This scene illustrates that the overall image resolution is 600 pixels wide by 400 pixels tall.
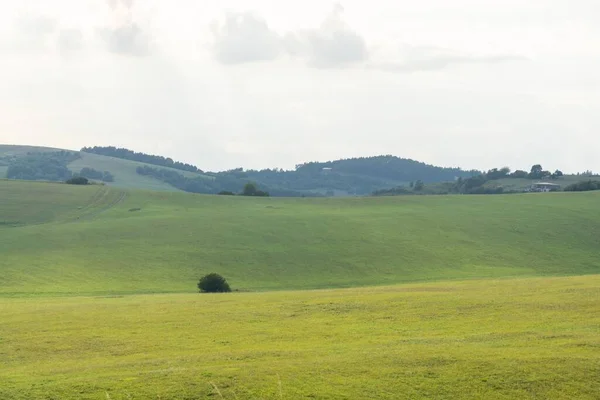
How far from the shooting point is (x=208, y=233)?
79.5 m

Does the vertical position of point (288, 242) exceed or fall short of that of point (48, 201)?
it falls short

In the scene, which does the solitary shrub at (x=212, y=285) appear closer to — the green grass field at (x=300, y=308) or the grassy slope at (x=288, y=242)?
the green grass field at (x=300, y=308)

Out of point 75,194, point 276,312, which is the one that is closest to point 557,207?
point 75,194

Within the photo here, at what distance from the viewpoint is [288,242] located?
251 ft

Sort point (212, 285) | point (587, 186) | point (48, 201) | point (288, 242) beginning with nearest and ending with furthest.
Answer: point (212, 285), point (288, 242), point (48, 201), point (587, 186)

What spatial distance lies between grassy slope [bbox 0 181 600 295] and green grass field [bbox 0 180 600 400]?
26 centimetres

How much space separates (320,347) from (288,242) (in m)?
49.1

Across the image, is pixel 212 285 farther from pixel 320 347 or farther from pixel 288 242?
pixel 320 347

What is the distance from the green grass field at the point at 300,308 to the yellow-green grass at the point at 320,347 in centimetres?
7

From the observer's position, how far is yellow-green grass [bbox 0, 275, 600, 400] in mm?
22219

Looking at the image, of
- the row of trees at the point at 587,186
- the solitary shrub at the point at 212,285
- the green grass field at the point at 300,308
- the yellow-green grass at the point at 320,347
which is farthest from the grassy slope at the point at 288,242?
the row of trees at the point at 587,186

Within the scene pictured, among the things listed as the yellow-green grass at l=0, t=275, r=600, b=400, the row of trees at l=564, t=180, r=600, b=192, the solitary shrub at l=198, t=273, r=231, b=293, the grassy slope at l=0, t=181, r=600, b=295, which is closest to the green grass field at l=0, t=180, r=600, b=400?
the yellow-green grass at l=0, t=275, r=600, b=400

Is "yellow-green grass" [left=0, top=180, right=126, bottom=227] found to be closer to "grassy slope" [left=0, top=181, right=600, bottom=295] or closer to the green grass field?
"grassy slope" [left=0, top=181, right=600, bottom=295]

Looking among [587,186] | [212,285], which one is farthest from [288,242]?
[587,186]
